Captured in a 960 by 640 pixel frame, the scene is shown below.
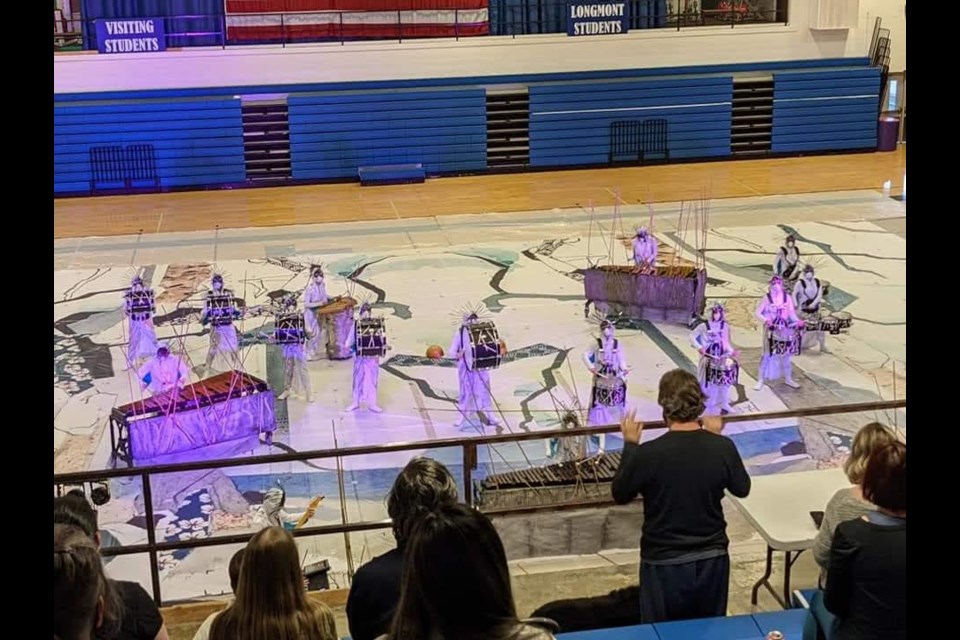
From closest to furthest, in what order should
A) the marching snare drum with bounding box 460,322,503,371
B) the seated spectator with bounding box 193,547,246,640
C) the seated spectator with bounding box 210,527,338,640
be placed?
the seated spectator with bounding box 210,527,338,640, the seated spectator with bounding box 193,547,246,640, the marching snare drum with bounding box 460,322,503,371

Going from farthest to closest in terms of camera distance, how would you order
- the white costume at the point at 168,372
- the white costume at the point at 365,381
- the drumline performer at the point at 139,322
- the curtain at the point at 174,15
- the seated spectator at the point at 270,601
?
the curtain at the point at 174,15 → the drumline performer at the point at 139,322 → the white costume at the point at 365,381 → the white costume at the point at 168,372 → the seated spectator at the point at 270,601

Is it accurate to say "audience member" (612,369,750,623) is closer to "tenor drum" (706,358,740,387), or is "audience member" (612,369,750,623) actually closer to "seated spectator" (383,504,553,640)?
"seated spectator" (383,504,553,640)

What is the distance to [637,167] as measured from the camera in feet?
62.2

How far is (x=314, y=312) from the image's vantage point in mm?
10008

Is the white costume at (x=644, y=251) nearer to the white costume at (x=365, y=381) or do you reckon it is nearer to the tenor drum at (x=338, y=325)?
the tenor drum at (x=338, y=325)

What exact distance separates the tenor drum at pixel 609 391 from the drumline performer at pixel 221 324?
3493 millimetres

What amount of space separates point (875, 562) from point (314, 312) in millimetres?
7389

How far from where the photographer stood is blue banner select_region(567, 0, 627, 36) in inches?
664

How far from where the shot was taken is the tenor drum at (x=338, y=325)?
9.95m

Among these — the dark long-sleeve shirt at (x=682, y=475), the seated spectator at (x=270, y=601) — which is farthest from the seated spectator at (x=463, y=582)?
the dark long-sleeve shirt at (x=682, y=475)

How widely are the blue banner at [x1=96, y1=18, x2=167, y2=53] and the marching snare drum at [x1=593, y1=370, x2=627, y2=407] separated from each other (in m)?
10.7

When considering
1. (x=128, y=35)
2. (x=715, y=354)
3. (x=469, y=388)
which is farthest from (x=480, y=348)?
(x=128, y=35)

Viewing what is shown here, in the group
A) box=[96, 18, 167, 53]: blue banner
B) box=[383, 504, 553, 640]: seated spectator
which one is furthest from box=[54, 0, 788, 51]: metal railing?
box=[383, 504, 553, 640]: seated spectator
